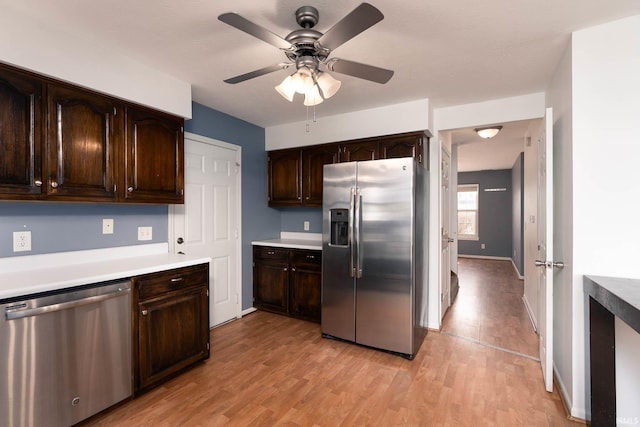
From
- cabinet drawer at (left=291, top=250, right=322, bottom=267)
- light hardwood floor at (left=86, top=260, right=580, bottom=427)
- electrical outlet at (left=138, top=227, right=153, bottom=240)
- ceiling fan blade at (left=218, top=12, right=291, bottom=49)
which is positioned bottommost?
light hardwood floor at (left=86, top=260, right=580, bottom=427)

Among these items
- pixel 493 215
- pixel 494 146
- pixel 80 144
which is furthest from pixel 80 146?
pixel 493 215

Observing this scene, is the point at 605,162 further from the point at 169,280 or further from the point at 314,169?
the point at 169,280

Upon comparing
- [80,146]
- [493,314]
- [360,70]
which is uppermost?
[360,70]

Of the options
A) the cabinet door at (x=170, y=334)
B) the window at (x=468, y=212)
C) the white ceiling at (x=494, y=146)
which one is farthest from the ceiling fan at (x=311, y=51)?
the window at (x=468, y=212)

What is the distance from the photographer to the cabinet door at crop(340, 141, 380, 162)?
11.3 ft

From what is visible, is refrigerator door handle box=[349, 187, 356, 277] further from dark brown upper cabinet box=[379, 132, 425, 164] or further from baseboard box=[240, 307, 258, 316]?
baseboard box=[240, 307, 258, 316]

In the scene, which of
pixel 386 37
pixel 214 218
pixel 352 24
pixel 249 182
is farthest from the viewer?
pixel 249 182

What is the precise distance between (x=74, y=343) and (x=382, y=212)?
7.88 feet

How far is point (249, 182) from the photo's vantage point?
3.98 meters

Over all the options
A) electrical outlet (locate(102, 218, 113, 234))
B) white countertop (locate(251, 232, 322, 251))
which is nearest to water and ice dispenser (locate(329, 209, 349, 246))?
white countertop (locate(251, 232, 322, 251))

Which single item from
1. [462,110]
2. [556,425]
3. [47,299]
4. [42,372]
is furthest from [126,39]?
[556,425]

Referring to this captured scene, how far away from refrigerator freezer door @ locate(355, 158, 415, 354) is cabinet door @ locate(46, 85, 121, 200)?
206cm

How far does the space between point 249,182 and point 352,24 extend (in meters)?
2.85

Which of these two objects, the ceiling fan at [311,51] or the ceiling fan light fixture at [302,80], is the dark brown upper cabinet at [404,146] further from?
the ceiling fan light fixture at [302,80]
